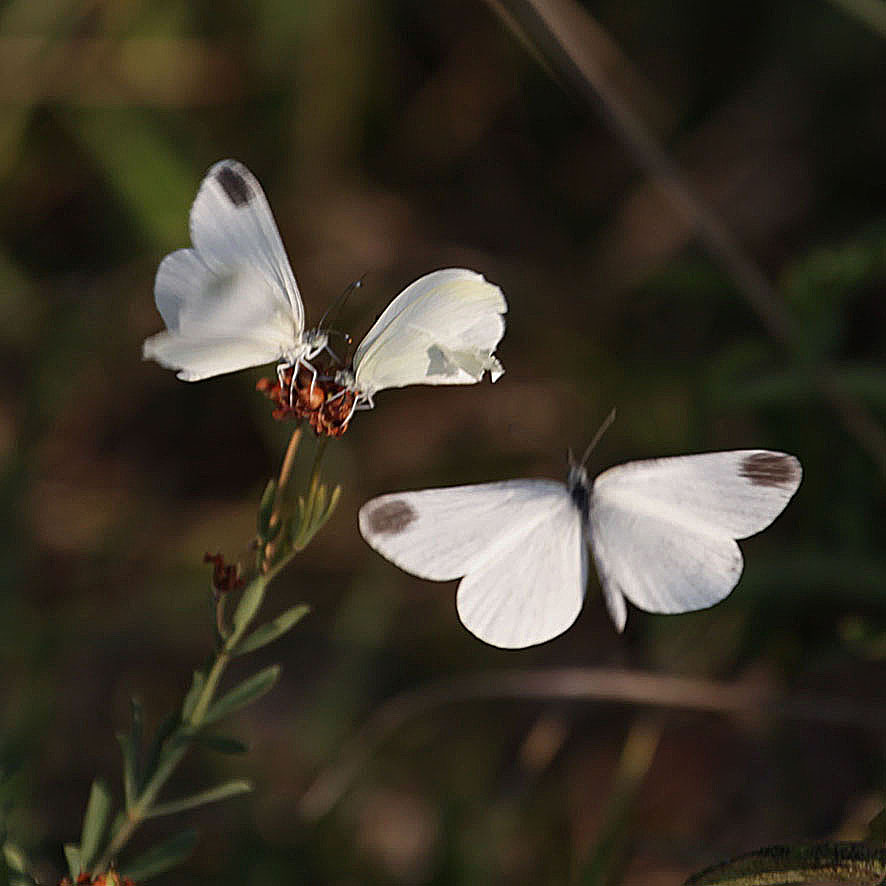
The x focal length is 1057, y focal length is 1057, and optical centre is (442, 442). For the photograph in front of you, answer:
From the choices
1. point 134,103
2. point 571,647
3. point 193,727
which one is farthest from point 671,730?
point 134,103

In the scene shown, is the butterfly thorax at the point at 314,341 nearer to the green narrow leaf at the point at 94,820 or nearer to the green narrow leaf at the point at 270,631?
the green narrow leaf at the point at 270,631

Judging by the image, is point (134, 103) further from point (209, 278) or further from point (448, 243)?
point (209, 278)

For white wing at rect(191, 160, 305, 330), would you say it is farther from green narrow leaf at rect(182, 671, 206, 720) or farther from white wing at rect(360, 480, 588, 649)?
green narrow leaf at rect(182, 671, 206, 720)

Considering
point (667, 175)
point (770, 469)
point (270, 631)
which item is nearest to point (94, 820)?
point (270, 631)

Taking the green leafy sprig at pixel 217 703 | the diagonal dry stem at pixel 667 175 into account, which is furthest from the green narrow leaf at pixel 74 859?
the diagonal dry stem at pixel 667 175

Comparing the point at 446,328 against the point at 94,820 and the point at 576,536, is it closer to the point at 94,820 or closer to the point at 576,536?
the point at 576,536

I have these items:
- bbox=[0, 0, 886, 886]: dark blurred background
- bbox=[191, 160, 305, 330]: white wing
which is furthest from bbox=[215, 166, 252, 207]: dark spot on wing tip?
bbox=[0, 0, 886, 886]: dark blurred background
